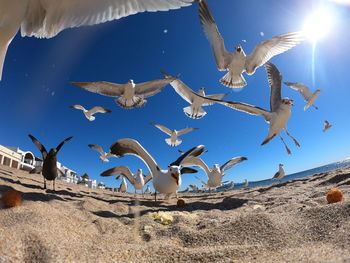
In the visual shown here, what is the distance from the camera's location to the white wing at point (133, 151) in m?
4.88

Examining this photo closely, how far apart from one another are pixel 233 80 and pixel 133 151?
4.94 m

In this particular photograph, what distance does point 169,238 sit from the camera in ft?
7.48

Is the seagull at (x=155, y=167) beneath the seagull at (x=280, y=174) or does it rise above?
beneath

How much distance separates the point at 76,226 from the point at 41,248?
2.90 feet

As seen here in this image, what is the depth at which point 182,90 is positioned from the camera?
35.7 feet

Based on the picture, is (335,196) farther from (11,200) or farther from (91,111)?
(91,111)

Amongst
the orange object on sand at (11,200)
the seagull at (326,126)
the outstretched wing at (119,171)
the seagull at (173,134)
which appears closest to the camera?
the orange object on sand at (11,200)

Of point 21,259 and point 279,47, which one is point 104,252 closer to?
point 21,259

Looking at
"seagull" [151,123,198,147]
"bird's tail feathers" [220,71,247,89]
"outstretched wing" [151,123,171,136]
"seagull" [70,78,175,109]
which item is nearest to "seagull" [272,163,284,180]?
"seagull" [151,123,198,147]

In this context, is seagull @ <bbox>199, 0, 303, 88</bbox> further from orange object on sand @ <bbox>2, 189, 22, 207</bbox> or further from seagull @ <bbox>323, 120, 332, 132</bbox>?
seagull @ <bbox>323, 120, 332, 132</bbox>

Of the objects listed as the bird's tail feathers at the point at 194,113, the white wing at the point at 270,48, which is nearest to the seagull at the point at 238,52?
the white wing at the point at 270,48

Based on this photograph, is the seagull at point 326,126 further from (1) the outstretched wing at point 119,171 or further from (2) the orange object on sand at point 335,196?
(2) the orange object on sand at point 335,196

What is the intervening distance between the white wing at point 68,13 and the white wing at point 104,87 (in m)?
6.16

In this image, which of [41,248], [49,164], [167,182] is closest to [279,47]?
[167,182]
